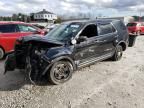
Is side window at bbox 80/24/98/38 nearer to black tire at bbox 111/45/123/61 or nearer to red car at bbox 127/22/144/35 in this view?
black tire at bbox 111/45/123/61

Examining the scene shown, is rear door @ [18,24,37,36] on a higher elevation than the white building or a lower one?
lower

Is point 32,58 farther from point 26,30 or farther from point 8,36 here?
point 26,30

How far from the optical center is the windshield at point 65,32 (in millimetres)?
6238

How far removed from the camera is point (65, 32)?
6562 millimetres

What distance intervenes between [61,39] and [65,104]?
227cm

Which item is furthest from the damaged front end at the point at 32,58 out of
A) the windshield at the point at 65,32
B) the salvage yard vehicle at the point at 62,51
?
the windshield at the point at 65,32

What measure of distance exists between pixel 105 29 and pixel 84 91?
3050mm

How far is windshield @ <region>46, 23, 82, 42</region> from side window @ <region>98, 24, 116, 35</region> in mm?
985

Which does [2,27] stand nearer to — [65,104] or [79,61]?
[79,61]

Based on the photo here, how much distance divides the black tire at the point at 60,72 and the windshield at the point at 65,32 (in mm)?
819

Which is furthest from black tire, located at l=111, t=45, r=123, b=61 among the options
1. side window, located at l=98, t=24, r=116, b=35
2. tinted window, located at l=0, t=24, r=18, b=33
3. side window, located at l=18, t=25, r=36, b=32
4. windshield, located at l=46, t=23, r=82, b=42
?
tinted window, located at l=0, t=24, r=18, b=33

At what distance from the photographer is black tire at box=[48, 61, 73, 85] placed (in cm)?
554

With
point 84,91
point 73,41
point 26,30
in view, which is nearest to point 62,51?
point 73,41

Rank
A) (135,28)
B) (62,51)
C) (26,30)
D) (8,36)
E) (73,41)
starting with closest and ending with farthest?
1. (62,51)
2. (73,41)
3. (8,36)
4. (26,30)
5. (135,28)
